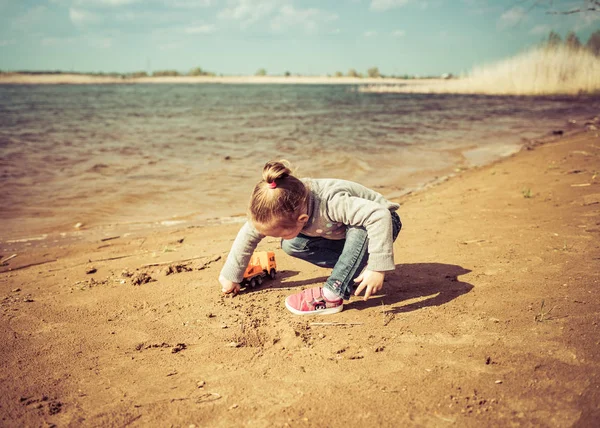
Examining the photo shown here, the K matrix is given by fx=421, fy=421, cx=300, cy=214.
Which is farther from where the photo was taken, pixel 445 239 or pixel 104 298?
pixel 445 239

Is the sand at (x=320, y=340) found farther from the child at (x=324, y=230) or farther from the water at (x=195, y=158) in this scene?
the water at (x=195, y=158)

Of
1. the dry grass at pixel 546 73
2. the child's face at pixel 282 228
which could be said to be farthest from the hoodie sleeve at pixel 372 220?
the dry grass at pixel 546 73

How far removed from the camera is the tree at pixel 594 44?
22.3 meters

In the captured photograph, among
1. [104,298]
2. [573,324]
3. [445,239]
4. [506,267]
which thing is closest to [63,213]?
[104,298]

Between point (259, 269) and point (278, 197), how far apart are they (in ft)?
2.98

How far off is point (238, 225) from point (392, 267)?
9.51ft

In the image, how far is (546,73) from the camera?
82.5 ft

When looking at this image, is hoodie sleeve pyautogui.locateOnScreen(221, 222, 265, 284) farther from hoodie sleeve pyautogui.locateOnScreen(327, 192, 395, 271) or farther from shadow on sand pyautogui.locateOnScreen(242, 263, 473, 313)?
hoodie sleeve pyautogui.locateOnScreen(327, 192, 395, 271)

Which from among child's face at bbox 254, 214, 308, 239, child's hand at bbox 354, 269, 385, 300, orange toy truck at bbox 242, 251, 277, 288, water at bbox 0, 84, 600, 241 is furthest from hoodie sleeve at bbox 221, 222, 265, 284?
water at bbox 0, 84, 600, 241

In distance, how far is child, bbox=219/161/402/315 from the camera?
2350 millimetres

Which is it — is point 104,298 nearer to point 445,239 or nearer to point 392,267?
point 392,267

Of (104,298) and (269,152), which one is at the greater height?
(269,152)

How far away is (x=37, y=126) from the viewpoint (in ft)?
50.7

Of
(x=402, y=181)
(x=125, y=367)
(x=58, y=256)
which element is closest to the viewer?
(x=125, y=367)
